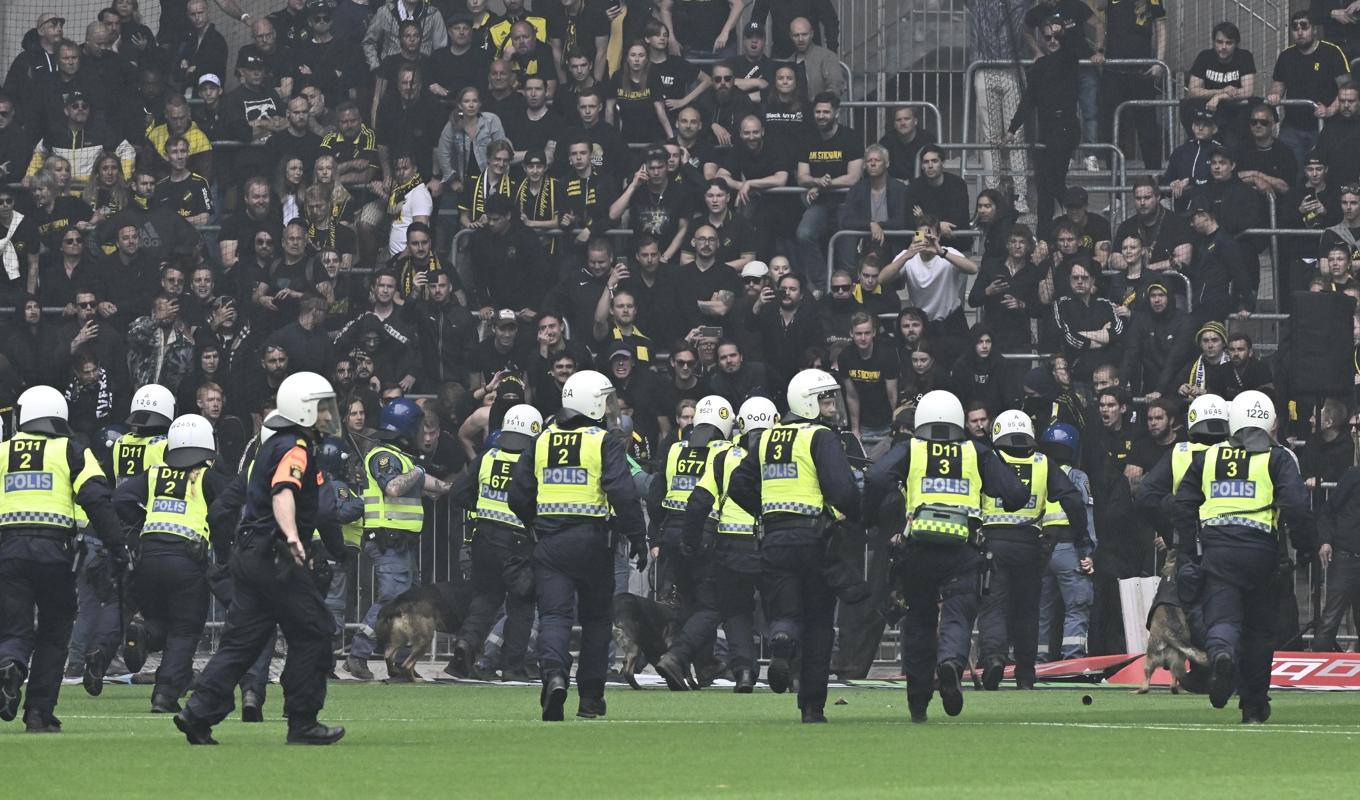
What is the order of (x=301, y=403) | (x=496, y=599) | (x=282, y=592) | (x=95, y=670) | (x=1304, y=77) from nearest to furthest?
(x=282, y=592) < (x=301, y=403) < (x=95, y=670) < (x=496, y=599) < (x=1304, y=77)

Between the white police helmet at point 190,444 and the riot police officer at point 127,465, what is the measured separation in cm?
59

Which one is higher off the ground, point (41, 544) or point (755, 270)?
point (755, 270)

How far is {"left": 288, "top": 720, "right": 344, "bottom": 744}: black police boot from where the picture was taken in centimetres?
1228

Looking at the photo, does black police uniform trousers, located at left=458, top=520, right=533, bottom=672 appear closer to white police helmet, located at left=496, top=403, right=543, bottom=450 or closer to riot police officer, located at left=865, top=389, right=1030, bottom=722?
white police helmet, located at left=496, top=403, right=543, bottom=450

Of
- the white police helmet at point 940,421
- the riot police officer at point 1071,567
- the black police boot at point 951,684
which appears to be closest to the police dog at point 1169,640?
the riot police officer at point 1071,567

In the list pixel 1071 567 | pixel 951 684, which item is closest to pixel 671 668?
pixel 1071 567

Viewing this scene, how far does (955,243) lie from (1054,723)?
31.9 feet

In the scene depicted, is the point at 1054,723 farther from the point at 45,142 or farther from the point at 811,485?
the point at 45,142

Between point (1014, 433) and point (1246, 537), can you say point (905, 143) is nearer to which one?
point (1014, 433)

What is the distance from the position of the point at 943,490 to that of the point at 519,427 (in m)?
5.57

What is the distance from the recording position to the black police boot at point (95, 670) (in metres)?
17.9

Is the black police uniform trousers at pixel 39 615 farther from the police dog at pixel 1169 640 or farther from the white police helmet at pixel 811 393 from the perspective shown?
the police dog at pixel 1169 640

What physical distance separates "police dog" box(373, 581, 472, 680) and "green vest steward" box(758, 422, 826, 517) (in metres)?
5.56

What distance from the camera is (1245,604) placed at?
14.9m
